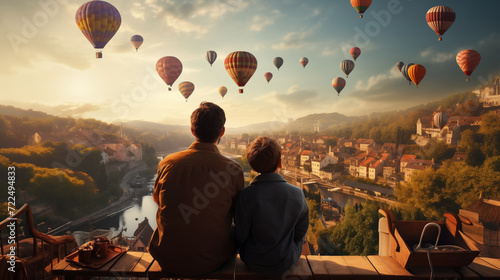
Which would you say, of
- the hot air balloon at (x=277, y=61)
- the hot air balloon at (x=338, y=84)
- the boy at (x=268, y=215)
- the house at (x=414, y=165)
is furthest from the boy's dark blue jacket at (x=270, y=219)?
the house at (x=414, y=165)

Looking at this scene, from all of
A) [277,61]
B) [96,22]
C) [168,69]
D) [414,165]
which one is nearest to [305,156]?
[414,165]

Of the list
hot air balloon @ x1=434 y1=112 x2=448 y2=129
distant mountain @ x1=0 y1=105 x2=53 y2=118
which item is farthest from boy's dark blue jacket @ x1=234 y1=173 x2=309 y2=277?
distant mountain @ x1=0 y1=105 x2=53 y2=118

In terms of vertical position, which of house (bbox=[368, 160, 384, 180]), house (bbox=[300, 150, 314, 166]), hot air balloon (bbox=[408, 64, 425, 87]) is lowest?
house (bbox=[368, 160, 384, 180])

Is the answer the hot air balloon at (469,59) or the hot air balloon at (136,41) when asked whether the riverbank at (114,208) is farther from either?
the hot air balloon at (469,59)

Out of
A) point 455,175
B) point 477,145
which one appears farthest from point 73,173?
point 477,145

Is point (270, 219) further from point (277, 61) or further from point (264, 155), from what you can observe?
point (277, 61)

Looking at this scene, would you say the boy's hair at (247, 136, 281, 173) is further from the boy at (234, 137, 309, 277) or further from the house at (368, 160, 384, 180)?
the house at (368, 160, 384, 180)
